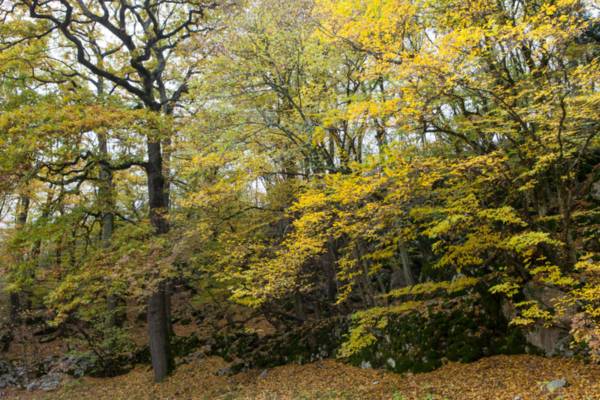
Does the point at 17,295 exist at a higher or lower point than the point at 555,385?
higher

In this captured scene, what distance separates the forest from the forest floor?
0.20ft

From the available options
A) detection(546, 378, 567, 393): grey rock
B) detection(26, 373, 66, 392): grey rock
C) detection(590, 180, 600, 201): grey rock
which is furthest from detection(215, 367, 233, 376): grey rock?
detection(590, 180, 600, 201): grey rock

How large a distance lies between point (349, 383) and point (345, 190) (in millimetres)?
4936

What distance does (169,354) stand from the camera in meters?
12.0

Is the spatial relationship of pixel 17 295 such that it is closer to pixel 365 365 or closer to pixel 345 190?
pixel 365 365

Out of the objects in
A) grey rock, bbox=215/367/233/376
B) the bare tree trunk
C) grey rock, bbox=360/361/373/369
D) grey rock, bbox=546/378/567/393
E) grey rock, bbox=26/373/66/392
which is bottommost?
grey rock, bbox=26/373/66/392

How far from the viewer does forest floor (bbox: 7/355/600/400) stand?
6.02 metres

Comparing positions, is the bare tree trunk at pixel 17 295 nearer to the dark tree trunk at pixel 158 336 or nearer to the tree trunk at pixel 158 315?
the tree trunk at pixel 158 315

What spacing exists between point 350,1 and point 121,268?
7.23 metres

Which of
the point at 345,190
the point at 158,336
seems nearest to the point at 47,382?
the point at 158,336

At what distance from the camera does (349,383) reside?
341 inches

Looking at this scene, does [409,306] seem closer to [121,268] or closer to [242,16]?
[121,268]

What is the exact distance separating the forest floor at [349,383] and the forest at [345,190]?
0.20 feet

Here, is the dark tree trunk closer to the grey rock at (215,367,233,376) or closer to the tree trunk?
the tree trunk
